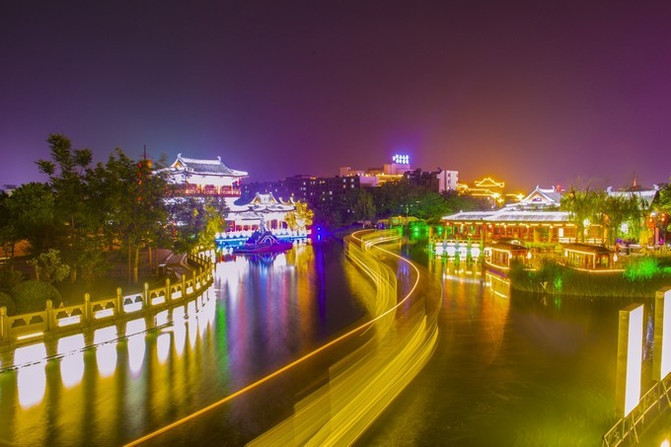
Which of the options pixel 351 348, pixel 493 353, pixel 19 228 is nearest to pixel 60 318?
pixel 19 228

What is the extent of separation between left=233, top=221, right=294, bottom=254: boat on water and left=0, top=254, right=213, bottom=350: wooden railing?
68.4 feet

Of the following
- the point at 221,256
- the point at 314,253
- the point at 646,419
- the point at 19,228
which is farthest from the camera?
the point at 314,253

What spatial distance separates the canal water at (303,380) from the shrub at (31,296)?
201 cm

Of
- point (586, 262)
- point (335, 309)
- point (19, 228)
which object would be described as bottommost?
point (335, 309)

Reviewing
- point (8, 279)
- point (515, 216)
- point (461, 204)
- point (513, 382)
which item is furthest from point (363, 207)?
point (513, 382)

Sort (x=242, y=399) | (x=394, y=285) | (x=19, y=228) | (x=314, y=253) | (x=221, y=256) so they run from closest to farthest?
(x=242, y=399), (x=19, y=228), (x=394, y=285), (x=221, y=256), (x=314, y=253)

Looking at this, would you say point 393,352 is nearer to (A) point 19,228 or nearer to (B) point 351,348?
(B) point 351,348

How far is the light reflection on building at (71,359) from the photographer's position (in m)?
→ 11.3

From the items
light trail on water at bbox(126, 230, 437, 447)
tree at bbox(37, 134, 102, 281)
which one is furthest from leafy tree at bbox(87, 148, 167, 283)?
light trail on water at bbox(126, 230, 437, 447)

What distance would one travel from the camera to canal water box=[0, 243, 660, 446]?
8.92 meters

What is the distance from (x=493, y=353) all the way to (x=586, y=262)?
1143cm

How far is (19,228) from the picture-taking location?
62.7 ft

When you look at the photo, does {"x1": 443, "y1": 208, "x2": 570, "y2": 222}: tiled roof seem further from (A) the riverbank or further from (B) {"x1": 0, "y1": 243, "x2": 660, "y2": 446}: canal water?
(B) {"x1": 0, "y1": 243, "x2": 660, "y2": 446}: canal water

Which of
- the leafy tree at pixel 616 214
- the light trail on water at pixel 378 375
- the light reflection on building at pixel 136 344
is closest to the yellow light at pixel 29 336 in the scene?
the light reflection on building at pixel 136 344
